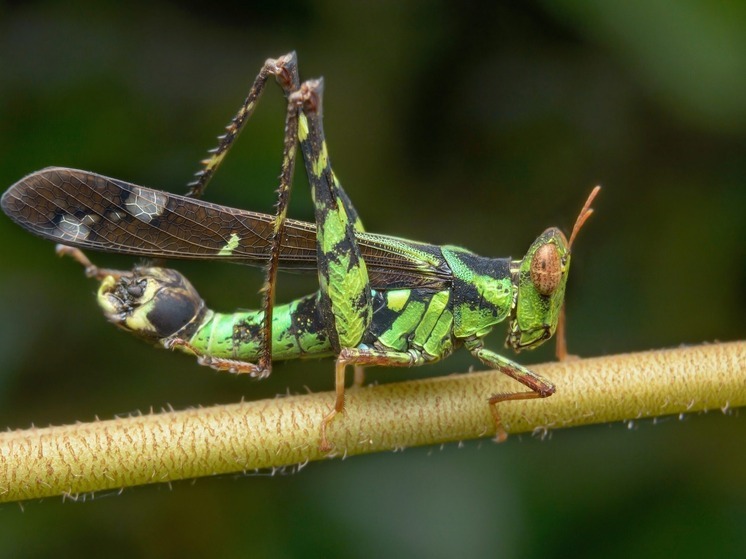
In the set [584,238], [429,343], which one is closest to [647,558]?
[429,343]

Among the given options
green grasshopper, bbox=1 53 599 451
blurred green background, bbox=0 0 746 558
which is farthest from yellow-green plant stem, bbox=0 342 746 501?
blurred green background, bbox=0 0 746 558

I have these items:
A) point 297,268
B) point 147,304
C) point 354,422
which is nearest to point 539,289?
point 297,268

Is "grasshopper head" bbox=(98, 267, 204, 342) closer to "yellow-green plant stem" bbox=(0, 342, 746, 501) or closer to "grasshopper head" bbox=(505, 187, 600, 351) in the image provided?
"yellow-green plant stem" bbox=(0, 342, 746, 501)

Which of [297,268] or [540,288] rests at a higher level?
[297,268]

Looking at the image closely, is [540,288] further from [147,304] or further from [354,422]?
[147,304]

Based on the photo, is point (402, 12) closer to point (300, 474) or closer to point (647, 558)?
point (300, 474)

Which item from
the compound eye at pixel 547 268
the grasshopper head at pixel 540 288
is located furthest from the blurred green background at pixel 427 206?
the compound eye at pixel 547 268

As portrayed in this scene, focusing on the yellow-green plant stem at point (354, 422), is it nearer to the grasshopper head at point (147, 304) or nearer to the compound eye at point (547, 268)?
the compound eye at point (547, 268)
